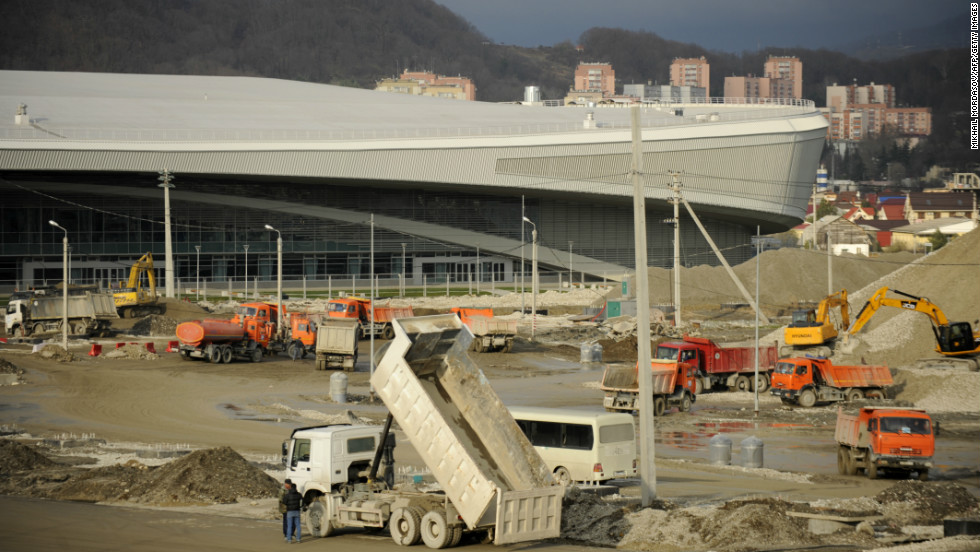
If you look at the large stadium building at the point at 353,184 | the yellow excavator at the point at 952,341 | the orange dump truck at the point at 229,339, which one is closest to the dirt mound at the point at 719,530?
the yellow excavator at the point at 952,341

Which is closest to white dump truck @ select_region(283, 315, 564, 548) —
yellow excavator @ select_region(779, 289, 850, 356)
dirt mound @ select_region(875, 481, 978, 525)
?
dirt mound @ select_region(875, 481, 978, 525)

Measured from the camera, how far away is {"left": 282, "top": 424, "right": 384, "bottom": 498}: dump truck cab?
18156 mm

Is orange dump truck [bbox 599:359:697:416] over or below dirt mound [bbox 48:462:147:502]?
over

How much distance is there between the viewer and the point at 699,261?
97.1 metres

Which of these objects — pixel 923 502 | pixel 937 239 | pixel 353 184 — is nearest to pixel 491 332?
pixel 923 502

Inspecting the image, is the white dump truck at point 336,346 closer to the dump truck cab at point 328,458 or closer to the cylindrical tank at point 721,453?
the cylindrical tank at point 721,453

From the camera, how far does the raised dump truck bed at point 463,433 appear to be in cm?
1588

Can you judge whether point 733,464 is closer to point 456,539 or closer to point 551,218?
point 456,539

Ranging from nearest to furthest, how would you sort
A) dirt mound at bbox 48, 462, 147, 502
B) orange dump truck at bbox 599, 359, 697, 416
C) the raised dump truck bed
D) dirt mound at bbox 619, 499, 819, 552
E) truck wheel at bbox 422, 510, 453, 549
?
the raised dump truck bed, truck wheel at bbox 422, 510, 453, 549, dirt mound at bbox 619, 499, 819, 552, dirt mound at bbox 48, 462, 147, 502, orange dump truck at bbox 599, 359, 697, 416

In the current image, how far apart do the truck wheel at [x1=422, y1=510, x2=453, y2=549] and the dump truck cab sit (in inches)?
91.3

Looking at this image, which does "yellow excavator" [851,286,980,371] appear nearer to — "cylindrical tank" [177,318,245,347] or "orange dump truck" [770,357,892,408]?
"orange dump truck" [770,357,892,408]

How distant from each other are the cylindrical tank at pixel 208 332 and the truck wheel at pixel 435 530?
2855 cm

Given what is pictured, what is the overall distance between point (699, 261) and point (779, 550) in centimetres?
8206

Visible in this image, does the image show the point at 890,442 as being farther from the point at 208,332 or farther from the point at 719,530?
the point at 208,332
